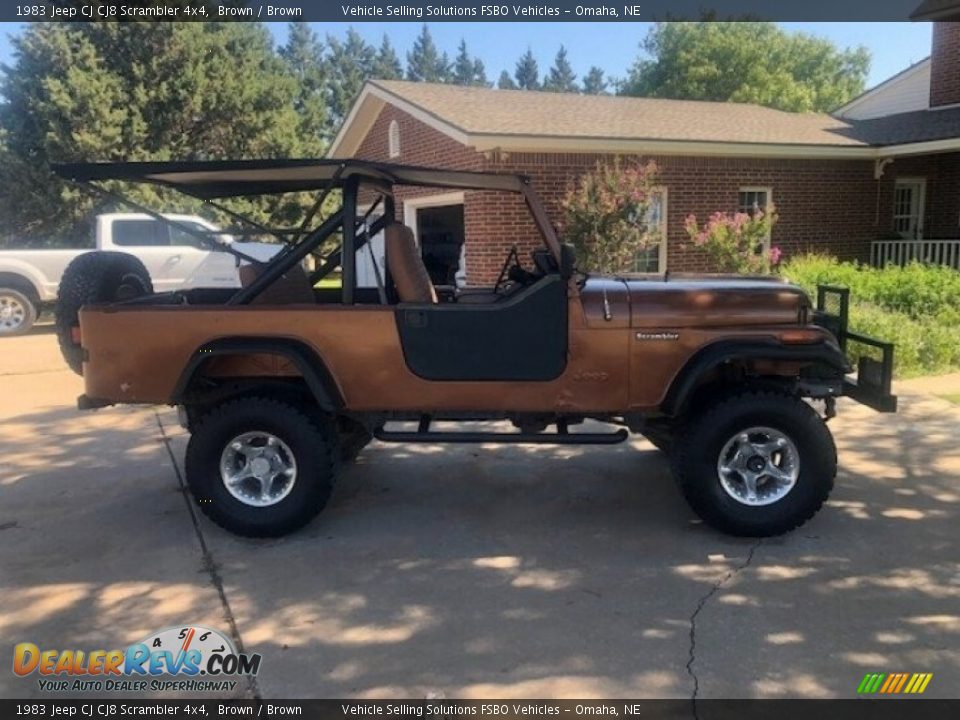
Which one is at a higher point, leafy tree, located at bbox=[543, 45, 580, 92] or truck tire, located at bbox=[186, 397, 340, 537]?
leafy tree, located at bbox=[543, 45, 580, 92]

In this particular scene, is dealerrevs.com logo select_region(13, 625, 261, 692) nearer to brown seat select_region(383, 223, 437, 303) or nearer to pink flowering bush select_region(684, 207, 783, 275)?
brown seat select_region(383, 223, 437, 303)

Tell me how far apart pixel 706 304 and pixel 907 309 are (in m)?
6.87

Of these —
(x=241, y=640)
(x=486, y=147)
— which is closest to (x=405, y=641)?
(x=241, y=640)

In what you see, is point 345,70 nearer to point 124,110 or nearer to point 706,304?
point 124,110

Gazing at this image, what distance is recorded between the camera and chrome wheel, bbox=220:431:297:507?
178 inches

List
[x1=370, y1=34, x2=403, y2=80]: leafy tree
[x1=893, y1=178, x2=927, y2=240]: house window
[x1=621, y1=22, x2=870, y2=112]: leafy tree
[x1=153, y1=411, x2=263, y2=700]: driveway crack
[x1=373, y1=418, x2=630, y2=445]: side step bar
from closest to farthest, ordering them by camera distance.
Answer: [x1=153, y1=411, x2=263, y2=700]: driveway crack < [x1=373, y1=418, x2=630, y2=445]: side step bar < [x1=893, y1=178, x2=927, y2=240]: house window < [x1=621, y1=22, x2=870, y2=112]: leafy tree < [x1=370, y1=34, x2=403, y2=80]: leafy tree

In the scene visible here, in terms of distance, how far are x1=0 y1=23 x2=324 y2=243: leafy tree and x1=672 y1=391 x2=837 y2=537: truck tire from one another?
22.0 m

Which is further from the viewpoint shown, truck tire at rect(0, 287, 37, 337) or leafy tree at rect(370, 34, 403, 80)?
leafy tree at rect(370, 34, 403, 80)

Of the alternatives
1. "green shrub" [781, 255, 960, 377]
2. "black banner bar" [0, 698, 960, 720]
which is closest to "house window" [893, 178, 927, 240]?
"green shrub" [781, 255, 960, 377]

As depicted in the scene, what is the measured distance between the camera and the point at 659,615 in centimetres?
355

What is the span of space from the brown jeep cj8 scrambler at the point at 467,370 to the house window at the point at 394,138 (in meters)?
Result: 11.5

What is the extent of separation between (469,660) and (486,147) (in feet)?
32.1

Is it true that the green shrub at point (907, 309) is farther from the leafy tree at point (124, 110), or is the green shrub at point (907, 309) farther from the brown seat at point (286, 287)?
the leafy tree at point (124, 110)

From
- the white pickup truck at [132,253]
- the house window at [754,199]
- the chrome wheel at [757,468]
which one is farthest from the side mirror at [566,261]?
the house window at [754,199]
